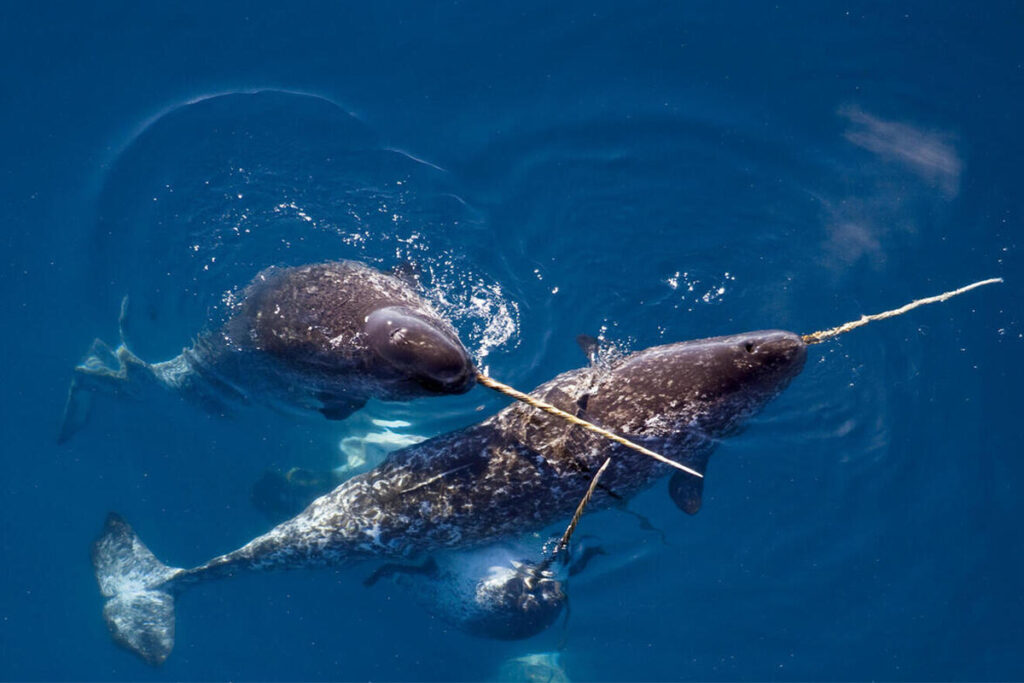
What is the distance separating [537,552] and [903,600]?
208 inches

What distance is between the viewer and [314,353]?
6.36 metres

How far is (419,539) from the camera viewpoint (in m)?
6.88

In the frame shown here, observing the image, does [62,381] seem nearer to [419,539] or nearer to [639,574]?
[419,539]

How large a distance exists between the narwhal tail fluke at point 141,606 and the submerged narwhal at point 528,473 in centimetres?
44

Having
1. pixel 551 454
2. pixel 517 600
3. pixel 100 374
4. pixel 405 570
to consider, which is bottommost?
pixel 517 600

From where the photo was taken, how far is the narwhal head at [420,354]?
503 centimetres

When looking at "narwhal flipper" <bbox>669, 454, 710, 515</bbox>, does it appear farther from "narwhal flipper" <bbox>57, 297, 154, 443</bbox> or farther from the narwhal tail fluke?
"narwhal flipper" <bbox>57, 297, 154, 443</bbox>

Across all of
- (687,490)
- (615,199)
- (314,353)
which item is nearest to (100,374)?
(314,353)

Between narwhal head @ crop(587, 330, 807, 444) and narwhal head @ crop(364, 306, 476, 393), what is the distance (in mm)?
1386

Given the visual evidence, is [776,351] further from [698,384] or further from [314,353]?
[314,353]

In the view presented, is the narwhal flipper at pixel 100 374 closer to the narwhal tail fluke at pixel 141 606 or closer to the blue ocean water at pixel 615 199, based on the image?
the blue ocean water at pixel 615 199

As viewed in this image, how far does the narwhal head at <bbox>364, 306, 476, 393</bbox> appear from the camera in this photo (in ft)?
16.5

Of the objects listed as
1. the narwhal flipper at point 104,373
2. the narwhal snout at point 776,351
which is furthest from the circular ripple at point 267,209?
the narwhal snout at point 776,351

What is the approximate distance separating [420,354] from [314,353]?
178 cm
